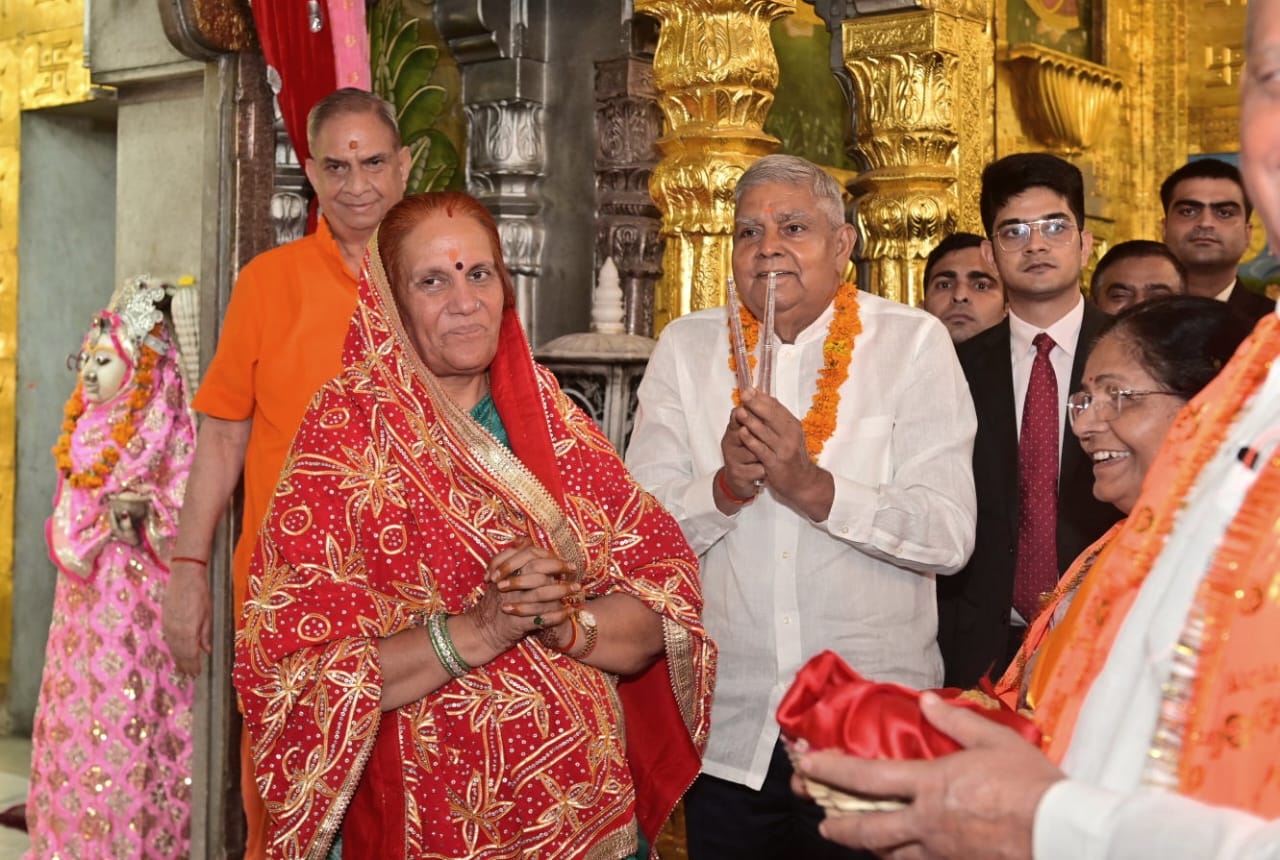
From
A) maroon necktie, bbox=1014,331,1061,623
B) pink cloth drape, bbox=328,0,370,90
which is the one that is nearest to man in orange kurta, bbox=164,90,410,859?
pink cloth drape, bbox=328,0,370,90

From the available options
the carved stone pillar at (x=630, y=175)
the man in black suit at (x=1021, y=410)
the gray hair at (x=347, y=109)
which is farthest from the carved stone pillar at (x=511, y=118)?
the man in black suit at (x=1021, y=410)

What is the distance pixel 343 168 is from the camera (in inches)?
131

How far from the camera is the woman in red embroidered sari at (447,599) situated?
2244 mm

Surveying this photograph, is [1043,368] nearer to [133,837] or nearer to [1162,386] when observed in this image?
[1162,386]

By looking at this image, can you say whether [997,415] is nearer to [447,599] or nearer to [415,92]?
[447,599]

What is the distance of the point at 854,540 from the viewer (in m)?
2.57

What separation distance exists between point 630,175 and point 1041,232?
2291mm

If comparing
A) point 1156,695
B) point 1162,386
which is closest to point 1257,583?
point 1156,695

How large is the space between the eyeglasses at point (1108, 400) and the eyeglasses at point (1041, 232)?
3.48 ft

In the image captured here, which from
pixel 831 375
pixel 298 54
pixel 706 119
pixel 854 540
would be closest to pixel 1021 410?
pixel 831 375

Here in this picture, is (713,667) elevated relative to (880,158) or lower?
lower

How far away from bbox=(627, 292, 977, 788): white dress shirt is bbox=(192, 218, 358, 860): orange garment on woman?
2.85 feet

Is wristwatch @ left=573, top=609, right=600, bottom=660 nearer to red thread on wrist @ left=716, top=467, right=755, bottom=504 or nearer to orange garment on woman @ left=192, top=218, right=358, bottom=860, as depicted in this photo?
red thread on wrist @ left=716, top=467, right=755, bottom=504

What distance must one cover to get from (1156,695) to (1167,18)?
6711 mm
